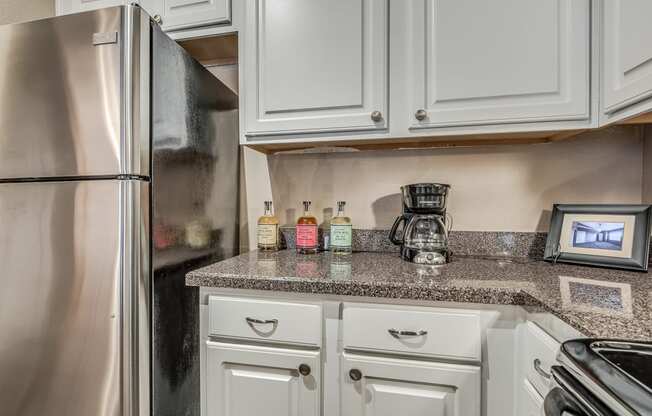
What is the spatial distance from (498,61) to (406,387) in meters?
1.03

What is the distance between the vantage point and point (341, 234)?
141cm

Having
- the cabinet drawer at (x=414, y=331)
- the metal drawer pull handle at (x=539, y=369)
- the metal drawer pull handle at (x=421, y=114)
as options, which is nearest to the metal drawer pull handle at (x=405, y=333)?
the cabinet drawer at (x=414, y=331)

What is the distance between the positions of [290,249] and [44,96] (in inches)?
40.2

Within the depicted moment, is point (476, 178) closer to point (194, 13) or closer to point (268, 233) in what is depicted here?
point (268, 233)

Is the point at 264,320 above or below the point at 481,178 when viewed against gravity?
below

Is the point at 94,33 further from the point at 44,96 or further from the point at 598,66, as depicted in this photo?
the point at 598,66

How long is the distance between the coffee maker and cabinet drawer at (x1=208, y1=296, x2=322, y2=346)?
1.51ft

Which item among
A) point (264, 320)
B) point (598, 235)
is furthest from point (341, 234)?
point (598, 235)

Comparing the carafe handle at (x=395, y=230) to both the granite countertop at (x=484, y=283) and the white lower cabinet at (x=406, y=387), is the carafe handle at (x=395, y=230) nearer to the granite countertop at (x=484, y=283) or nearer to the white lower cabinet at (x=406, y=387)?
the granite countertop at (x=484, y=283)

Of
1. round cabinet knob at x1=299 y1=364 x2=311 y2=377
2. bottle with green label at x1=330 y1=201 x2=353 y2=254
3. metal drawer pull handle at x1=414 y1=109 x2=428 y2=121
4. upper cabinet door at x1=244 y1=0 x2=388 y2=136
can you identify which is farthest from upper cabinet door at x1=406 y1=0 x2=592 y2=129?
round cabinet knob at x1=299 y1=364 x2=311 y2=377

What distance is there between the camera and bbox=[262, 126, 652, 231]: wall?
1306mm

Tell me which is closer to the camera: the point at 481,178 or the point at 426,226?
the point at 426,226

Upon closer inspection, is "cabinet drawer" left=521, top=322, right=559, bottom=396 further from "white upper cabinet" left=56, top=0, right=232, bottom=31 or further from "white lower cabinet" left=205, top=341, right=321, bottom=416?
"white upper cabinet" left=56, top=0, right=232, bottom=31

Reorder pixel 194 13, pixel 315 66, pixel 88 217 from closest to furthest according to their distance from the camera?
1. pixel 88 217
2. pixel 315 66
3. pixel 194 13
